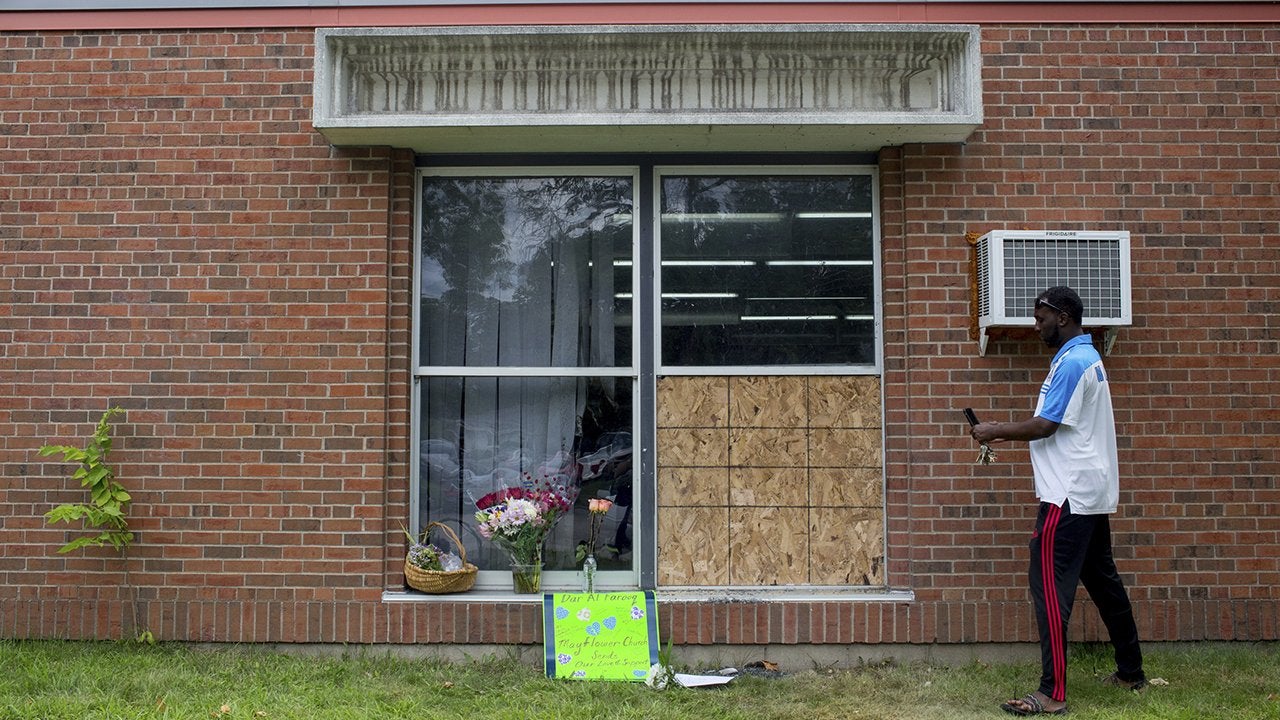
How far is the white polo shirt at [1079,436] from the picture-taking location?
533cm

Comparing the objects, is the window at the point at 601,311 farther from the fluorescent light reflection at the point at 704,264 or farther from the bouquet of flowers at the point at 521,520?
the bouquet of flowers at the point at 521,520

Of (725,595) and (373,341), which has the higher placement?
(373,341)

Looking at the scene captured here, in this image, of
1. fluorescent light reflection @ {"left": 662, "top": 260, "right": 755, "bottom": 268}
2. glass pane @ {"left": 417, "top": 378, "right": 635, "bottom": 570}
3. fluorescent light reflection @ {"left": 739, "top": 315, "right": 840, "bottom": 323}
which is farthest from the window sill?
fluorescent light reflection @ {"left": 662, "top": 260, "right": 755, "bottom": 268}

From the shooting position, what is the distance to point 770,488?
21.7 ft

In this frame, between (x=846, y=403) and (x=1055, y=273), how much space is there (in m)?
1.40

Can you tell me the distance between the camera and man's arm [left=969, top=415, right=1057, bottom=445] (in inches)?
212

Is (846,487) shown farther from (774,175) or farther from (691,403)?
(774,175)

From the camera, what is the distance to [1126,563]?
6293 millimetres

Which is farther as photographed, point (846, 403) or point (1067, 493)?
point (846, 403)

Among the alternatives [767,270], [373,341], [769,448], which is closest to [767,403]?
[769,448]

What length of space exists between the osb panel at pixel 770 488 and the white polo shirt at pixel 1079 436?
1540 millimetres

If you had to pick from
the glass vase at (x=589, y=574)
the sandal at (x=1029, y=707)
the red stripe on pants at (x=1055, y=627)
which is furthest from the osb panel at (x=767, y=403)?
the sandal at (x=1029, y=707)

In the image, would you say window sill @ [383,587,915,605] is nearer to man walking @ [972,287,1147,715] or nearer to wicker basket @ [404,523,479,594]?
wicker basket @ [404,523,479,594]

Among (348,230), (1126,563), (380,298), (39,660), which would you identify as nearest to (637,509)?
A: (380,298)
